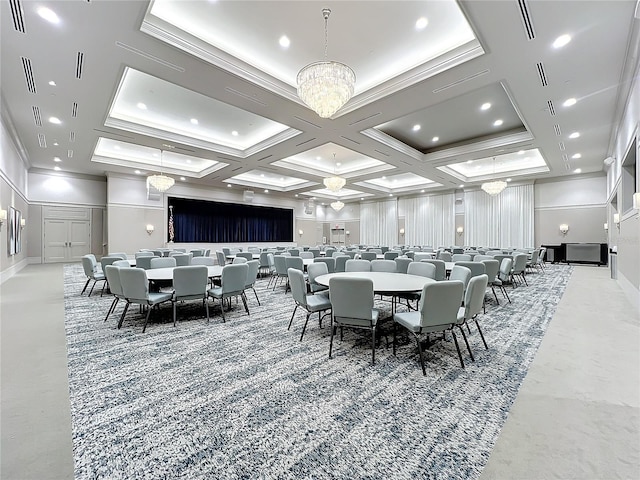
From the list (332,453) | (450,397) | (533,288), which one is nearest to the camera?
(332,453)

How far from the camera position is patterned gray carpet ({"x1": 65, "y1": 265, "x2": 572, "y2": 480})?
1.70 metres

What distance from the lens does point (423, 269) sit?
4.71 m

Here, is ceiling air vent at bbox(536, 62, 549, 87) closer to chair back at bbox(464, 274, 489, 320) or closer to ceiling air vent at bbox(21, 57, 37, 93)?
chair back at bbox(464, 274, 489, 320)

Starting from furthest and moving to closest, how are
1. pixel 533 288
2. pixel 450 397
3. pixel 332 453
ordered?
pixel 533 288, pixel 450 397, pixel 332 453

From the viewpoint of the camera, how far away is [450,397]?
237cm

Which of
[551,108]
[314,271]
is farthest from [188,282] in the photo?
[551,108]

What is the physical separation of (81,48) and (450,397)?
6.40 meters

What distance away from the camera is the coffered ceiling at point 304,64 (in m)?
3.82

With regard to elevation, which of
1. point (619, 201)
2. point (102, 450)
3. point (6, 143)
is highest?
point (6, 143)

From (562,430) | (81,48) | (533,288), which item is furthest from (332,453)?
(533,288)

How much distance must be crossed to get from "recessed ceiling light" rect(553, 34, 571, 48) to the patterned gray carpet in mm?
4056

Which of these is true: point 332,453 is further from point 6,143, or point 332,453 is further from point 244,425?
point 6,143

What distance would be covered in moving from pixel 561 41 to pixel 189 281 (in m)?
6.30

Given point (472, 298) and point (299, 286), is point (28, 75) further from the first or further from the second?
point (472, 298)
